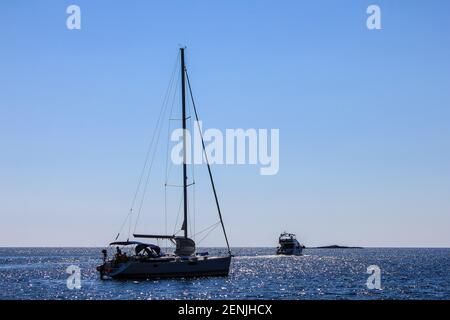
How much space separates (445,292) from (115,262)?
31.2m

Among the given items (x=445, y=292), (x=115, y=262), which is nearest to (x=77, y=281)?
(x=115, y=262)

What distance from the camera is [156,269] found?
2475 inches

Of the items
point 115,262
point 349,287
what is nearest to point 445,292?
point 349,287
